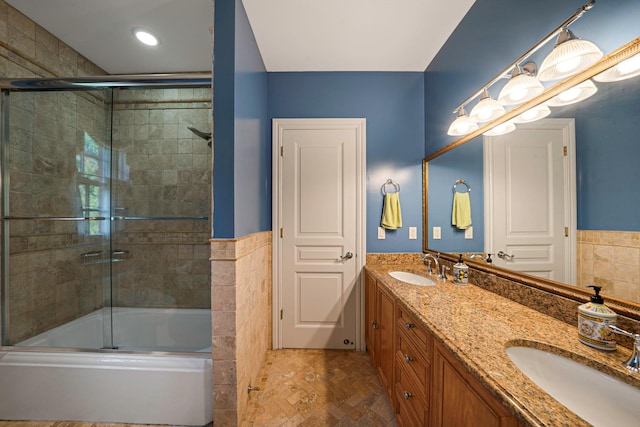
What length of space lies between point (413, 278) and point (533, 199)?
988 mm

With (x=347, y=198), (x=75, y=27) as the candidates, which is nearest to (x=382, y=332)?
(x=347, y=198)

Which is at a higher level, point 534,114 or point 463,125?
point 463,125

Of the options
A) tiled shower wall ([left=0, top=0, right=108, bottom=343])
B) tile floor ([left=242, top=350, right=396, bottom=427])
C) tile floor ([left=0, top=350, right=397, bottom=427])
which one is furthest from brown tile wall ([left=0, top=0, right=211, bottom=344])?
tile floor ([left=242, top=350, right=396, bottom=427])

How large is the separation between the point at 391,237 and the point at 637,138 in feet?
4.95

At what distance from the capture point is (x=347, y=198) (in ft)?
6.90

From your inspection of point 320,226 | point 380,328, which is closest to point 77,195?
point 320,226

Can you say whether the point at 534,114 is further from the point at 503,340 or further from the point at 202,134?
the point at 202,134

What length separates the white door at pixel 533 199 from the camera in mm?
939

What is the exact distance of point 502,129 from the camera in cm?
127

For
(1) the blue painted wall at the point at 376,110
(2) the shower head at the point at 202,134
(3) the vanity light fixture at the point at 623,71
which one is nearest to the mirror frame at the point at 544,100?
(3) the vanity light fixture at the point at 623,71

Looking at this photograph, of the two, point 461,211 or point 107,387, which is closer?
point 107,387

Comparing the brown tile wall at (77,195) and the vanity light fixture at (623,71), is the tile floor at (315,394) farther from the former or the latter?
the vanity light fixture at (623,71)

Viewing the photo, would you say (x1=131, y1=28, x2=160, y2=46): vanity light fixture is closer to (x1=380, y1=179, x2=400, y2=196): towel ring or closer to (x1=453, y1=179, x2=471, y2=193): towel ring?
(x1=380, y1=179, x2=400, y2=196): towel ring

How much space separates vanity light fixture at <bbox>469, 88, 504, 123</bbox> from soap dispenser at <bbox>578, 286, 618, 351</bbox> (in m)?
0.94
